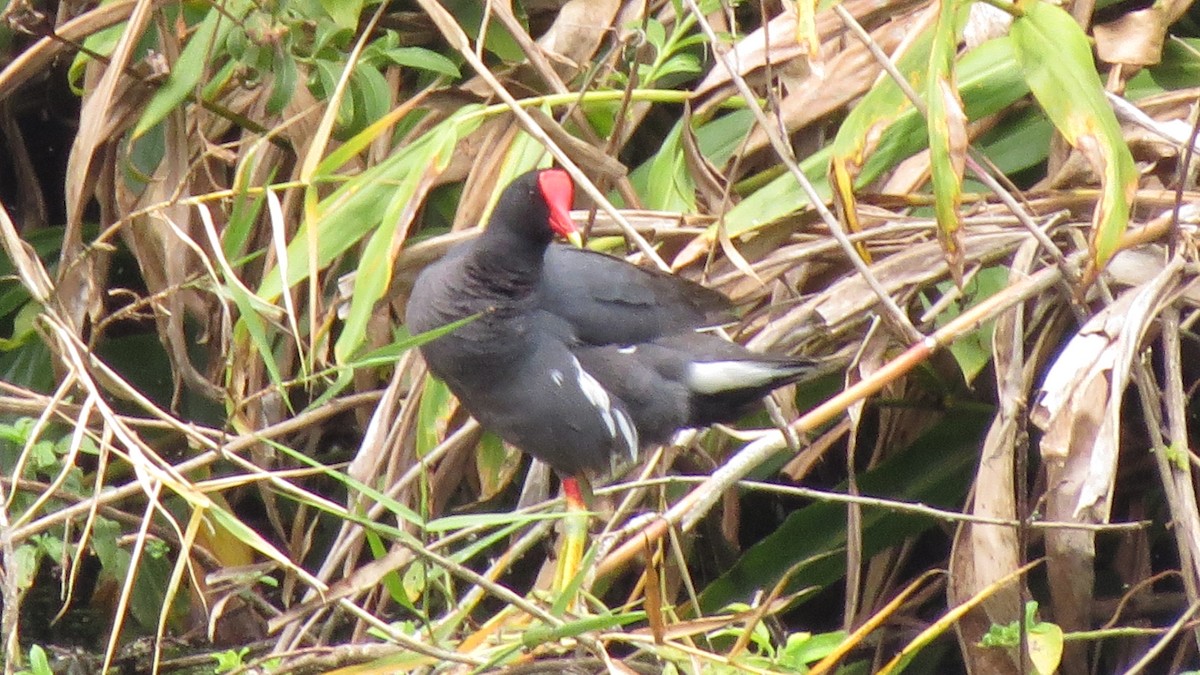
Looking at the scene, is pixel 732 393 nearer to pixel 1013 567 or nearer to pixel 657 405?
pixel 657 405

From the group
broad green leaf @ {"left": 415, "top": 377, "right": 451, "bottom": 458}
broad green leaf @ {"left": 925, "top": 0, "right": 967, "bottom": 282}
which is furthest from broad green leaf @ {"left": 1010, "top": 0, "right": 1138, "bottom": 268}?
broad green leaf @ {"left": 415, "top": 377, "right": 451, "bottom": 458}

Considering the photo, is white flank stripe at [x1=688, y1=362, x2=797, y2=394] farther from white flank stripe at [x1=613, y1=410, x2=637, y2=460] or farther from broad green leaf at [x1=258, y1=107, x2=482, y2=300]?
broad green leaf at [x1=258, y1=107, x2=482, y2=300]

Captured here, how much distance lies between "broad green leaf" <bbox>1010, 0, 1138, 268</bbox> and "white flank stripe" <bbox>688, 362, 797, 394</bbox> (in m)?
0.41

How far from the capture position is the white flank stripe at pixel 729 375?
68.9 inches

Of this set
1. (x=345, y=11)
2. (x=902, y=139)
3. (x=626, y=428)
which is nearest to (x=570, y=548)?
(x=626, y=428)

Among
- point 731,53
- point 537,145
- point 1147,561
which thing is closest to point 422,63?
point 537,145

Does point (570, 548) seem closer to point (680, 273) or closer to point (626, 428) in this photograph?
point (626, 428)

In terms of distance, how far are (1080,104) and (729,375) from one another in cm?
53

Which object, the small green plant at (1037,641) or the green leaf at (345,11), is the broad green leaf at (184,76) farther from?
the small green plant at (1037,641)

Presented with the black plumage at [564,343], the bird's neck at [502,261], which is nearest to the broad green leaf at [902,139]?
the black plumage at [564,343]

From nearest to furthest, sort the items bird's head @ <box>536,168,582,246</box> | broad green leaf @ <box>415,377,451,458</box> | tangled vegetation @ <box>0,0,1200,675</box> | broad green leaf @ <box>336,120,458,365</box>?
tangled vegetation @ <box>0,0,1200,675</box> < broad green leaf @ <box>336,120,458,365</box> < bird's head @ <box>536,168,582,246</box> < broad green leaf @ <box>415,377,451,458</box>

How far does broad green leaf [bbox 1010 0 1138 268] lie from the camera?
1.45 m

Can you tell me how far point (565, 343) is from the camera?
1957 millimetres

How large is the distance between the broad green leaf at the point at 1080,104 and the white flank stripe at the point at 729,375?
0.41 meters
